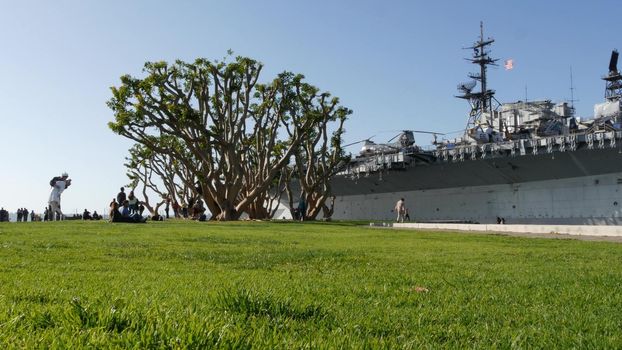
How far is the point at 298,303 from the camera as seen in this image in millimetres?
4230

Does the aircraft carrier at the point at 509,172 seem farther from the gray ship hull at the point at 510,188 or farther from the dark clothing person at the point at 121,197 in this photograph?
the dark clothing person at the point at 121,197

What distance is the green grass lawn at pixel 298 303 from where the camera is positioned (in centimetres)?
288

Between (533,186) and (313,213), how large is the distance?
23.6 m

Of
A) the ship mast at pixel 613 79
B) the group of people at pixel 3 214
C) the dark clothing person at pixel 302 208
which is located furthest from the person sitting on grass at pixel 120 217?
the ship mast at pixel 613 79

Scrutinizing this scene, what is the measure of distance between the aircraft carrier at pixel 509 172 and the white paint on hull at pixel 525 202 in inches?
3.4

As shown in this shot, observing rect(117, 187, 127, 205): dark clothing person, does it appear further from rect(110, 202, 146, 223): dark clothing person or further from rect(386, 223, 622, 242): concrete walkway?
rect(386, 223, 622, 242): concrete walkway

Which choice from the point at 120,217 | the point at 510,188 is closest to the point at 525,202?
the point at 510,188

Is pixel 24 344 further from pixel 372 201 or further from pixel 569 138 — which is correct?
pixel 372 201

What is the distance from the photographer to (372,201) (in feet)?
235

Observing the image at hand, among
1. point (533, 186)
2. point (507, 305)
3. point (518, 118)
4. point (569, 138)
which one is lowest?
point (507, 305)

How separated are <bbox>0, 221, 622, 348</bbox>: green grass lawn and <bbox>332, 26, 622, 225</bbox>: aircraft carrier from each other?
135 ft

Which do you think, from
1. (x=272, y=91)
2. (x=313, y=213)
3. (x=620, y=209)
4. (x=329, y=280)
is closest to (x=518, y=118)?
(x=620, y=209)

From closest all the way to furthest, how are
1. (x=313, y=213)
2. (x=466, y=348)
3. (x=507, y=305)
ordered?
1. (x=466, y=348)
2. (x=507, y=305)
3. (x=313, y=213)

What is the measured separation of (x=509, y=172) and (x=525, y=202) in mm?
3396
